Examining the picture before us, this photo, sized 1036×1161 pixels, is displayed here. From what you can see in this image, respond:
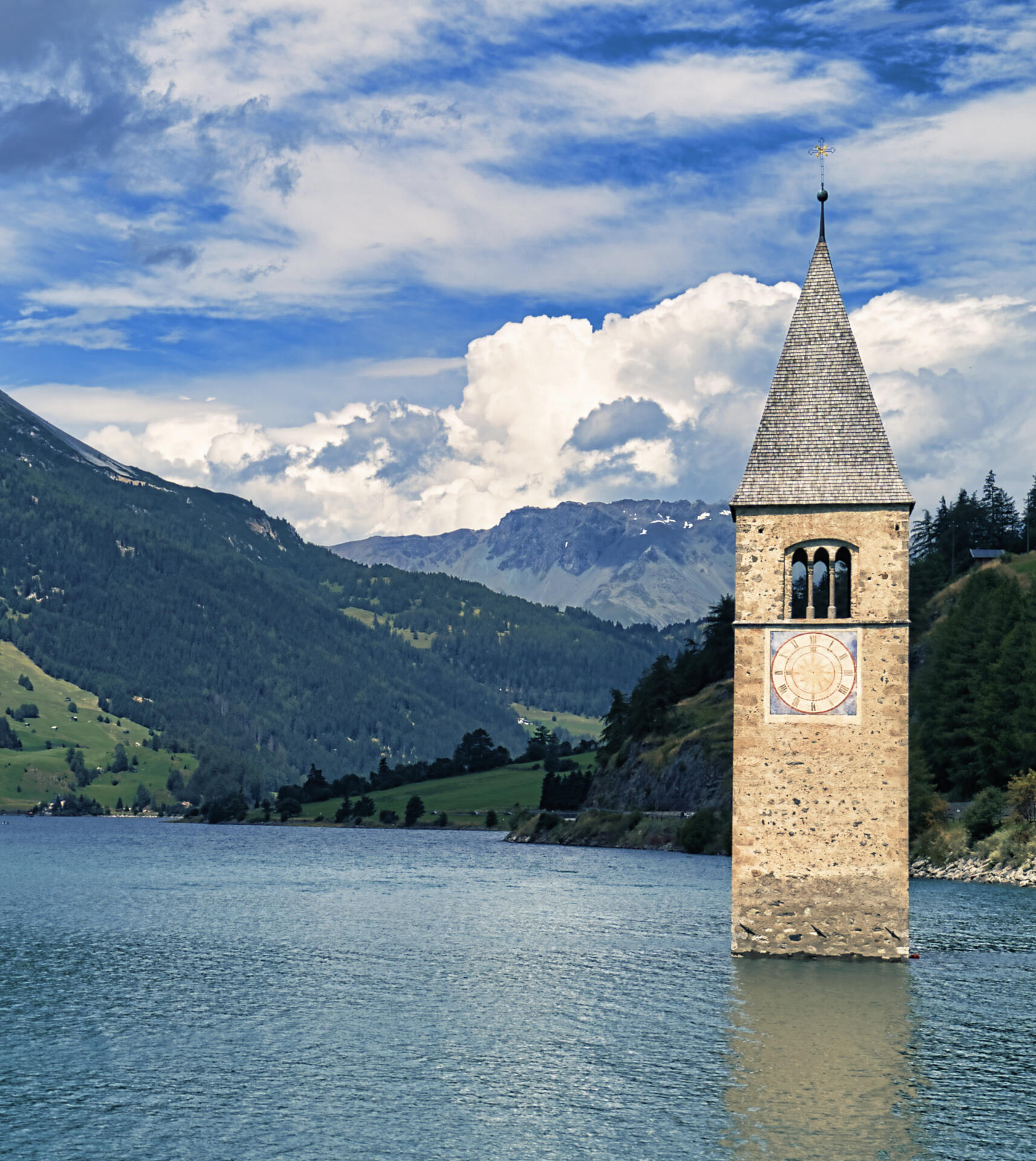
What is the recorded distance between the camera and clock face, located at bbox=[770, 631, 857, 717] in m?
49.8

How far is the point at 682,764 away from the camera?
160875 millimetres

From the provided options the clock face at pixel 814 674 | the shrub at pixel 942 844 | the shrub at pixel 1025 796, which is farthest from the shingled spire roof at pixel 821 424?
the shrub at pixel 942 844

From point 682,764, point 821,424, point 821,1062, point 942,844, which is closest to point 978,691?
point 942,844

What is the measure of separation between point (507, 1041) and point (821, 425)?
81.8 feet

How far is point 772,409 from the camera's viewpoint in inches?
2108

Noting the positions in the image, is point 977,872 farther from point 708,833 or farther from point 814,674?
point 814,674

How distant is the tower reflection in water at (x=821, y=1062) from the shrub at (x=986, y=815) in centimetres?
5669

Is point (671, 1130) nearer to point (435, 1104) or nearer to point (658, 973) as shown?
point (435, 1104)

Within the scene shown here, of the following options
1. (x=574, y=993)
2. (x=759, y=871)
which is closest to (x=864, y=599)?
(x=759, y=871)

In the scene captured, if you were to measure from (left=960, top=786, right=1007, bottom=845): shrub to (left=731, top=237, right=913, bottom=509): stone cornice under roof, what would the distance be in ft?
190

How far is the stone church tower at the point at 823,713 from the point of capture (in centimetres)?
4903

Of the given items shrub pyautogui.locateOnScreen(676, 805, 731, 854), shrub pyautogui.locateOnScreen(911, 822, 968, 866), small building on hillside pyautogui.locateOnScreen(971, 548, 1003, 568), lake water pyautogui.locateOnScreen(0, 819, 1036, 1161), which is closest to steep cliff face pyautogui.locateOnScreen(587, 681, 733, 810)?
shrub pyautogui.locateOnScreen(676, 805, 731, 854)

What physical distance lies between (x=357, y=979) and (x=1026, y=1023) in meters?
23.9

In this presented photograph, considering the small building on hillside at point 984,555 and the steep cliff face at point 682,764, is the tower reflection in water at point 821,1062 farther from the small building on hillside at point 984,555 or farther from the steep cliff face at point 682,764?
the small building on hillside at point 984,555
